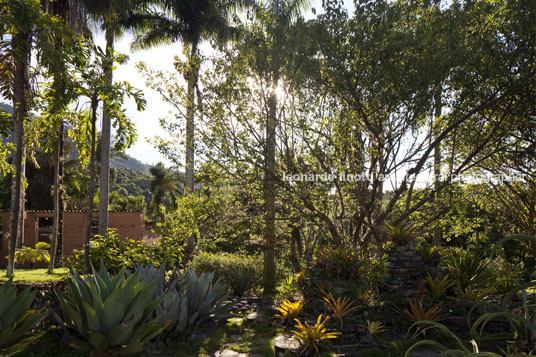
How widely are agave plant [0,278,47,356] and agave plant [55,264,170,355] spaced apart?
0.36 metres

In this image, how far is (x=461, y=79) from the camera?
8.16 meters

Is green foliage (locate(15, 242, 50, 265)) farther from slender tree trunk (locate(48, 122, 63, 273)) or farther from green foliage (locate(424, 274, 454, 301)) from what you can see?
green foliage (locate(424, 274, 454, 301))

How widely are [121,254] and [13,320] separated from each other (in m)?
4.14

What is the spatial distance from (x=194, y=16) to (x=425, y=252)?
1599cm

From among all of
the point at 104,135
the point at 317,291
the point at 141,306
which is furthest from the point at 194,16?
the point at 141,306

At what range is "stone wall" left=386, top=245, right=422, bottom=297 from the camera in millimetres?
7297

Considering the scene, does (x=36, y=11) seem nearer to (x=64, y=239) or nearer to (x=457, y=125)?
(x=457, y=125)

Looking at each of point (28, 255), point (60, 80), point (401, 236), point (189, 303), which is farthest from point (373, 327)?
point (28, 255)

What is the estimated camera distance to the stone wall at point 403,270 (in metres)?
7.30

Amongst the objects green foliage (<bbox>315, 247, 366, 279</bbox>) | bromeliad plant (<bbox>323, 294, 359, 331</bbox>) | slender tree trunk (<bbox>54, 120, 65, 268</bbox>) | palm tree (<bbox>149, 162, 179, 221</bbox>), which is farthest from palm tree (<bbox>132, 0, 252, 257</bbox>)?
palm tree (<bbox>149, 162, 179, 221</bbox>)

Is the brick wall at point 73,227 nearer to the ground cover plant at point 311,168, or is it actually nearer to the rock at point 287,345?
the ground cover plant at point 311,168

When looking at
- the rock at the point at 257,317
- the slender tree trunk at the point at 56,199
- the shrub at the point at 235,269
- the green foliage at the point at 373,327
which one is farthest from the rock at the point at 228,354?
the slender tree trunk at the point at 56,199

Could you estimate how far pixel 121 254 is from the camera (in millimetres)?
8305

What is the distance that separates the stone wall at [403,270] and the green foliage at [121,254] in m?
4.60
